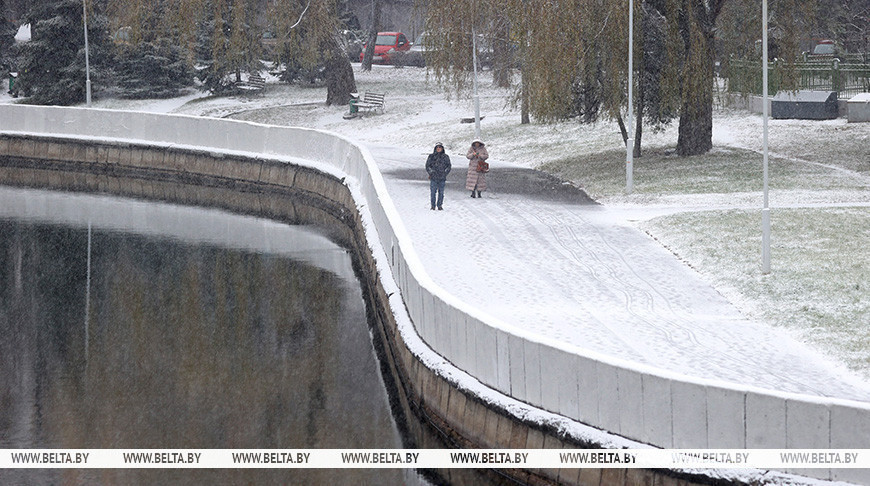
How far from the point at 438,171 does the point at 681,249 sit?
619 cm

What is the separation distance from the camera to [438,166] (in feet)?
87.7

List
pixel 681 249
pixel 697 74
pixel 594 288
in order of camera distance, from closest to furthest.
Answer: pixel 594 288
pixel 681 249
pixel 697 74

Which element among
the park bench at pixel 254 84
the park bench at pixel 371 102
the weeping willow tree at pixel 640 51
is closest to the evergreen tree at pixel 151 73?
the park bench at pixel 254 84

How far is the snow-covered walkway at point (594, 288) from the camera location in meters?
15.4

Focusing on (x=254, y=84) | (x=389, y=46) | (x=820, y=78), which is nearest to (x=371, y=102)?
(x=254, y=84)

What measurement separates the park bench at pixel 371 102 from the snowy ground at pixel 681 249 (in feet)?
30.8

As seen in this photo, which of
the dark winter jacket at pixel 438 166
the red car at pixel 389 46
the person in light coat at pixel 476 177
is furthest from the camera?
the red car at pixel 389 46

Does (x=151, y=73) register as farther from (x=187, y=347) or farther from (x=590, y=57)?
(x=187, y=347)

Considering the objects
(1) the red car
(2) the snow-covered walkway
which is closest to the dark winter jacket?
(2) the snow-covered walkway

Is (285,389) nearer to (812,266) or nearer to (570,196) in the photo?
(812,266)

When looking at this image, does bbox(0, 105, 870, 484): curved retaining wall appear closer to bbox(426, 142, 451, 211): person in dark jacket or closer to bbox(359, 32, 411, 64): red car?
bbox(426, 142, 451, 211): person in dark jacket

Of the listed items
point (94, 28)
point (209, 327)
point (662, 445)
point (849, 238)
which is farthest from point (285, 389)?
point (94, 28)

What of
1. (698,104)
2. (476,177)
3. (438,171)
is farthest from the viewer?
(698,104)

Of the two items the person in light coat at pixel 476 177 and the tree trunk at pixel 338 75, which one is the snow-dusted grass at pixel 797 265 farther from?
the tree trunk at pixel 338 75
